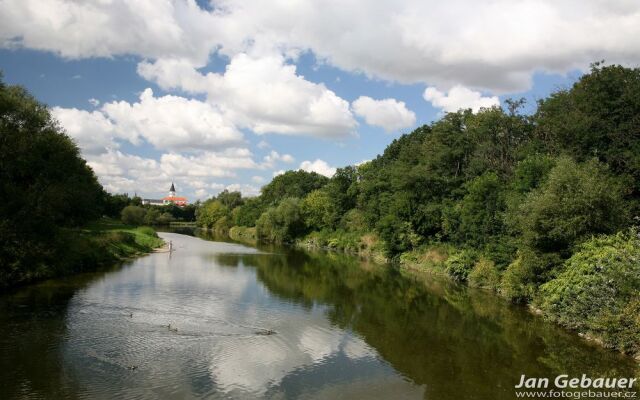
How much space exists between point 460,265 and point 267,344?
99.9 feet

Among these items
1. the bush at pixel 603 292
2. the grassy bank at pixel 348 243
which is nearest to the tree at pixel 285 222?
the grassy bank at pixel 348 243

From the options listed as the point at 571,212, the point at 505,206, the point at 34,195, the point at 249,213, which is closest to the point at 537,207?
the point at 571,212

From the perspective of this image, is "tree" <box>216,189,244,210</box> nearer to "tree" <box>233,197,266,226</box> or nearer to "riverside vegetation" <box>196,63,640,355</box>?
"tree" <box>233,197,266,226</box>

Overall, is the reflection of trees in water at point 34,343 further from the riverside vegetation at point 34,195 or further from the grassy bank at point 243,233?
the grassy bank at point 243,233

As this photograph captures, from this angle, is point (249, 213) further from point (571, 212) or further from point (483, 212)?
point (571, 212)

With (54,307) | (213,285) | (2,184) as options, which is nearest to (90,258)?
(2,184)

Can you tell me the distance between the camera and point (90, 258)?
149ft

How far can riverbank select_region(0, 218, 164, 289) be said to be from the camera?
34147 mm

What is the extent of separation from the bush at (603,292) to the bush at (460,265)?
630 inches

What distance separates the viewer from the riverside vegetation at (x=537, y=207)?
26.0 meters

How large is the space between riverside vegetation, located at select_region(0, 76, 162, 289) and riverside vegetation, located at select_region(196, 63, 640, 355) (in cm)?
3524

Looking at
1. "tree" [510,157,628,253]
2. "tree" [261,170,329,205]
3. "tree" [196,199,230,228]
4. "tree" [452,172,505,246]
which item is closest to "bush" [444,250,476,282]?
"tree" [452,172,505,246]

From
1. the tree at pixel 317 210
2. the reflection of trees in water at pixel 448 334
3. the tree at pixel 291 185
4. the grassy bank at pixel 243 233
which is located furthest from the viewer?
the tree at pixel 291 185

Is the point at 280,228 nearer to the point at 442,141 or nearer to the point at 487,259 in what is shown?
the point at 442,141
